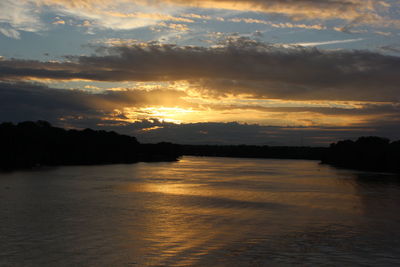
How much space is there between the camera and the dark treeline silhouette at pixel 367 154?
285ft

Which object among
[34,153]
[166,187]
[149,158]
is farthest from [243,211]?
[149,158]

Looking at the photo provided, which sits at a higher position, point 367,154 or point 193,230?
point 367,154

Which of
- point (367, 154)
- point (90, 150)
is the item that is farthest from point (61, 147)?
point (367, 154)

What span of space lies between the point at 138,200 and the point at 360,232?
1827 cm

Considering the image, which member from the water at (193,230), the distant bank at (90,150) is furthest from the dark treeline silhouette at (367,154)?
the water at (193,230)

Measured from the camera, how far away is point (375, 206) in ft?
109

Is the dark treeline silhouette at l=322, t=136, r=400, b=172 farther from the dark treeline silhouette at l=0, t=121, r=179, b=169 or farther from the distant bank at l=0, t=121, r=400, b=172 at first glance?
the dark treeline silhouette at l=0, t=121, r=179, b=169

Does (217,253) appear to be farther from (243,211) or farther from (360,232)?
(243,211)

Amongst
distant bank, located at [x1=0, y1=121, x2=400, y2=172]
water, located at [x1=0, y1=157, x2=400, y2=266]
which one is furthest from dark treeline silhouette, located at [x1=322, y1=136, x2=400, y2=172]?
water, located at [x1=0, y1=157, x2=400, y2=266]

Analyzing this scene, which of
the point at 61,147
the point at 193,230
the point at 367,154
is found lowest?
the point at 193,230

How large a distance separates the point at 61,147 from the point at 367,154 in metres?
68.8

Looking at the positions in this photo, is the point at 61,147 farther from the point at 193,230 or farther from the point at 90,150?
the point at 193,230

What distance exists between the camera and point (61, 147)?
9556 centimetres

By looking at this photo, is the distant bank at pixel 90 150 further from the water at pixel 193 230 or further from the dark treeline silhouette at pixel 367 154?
the water at pixel 193 230
